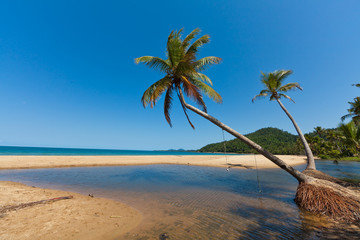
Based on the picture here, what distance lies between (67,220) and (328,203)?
9.77 m

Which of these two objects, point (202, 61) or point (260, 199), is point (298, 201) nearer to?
point (260, 199)

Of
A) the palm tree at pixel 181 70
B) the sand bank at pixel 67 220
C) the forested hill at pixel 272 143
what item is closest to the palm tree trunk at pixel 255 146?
the palm tree at pixel 181 70

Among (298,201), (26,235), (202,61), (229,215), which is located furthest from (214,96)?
(26,235)

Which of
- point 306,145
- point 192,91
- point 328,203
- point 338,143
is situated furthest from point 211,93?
point 338,143

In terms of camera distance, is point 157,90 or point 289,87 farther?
point 289,87

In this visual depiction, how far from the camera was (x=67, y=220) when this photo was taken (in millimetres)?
4598

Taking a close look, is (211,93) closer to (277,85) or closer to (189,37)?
(189,37)

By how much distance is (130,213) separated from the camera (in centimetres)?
556

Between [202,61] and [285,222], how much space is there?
342 inches

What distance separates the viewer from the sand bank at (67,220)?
12.6 feet

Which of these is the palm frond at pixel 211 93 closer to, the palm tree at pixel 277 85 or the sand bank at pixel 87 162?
the palm tree at pixel 277 85

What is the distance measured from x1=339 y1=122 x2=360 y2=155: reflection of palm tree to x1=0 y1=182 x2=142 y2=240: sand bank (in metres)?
13.7

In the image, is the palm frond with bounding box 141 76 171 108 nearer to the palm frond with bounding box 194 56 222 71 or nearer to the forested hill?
the palm frond with bounding box 194 56 222 71

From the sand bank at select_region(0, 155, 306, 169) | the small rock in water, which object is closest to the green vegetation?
the small rock in water
